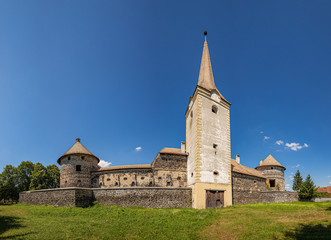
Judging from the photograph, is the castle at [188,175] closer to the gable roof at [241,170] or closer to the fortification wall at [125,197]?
the fortification wall at [125,197]

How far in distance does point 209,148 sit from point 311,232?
13.1 m

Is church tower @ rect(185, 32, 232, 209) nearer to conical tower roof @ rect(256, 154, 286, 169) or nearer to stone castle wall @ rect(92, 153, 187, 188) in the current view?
stone castle wall @ rect(92, 153, 187, 188)

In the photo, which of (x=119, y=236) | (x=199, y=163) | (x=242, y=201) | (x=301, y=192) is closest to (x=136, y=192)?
(x=199, y=163)

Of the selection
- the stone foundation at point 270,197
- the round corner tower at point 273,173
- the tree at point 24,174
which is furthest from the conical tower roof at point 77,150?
the round corner tower at point 273,173

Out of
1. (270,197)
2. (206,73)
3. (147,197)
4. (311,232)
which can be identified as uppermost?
(206,73)

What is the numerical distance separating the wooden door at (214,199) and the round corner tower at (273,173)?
18033 mm

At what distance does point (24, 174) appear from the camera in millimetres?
38500

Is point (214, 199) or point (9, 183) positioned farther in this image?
point (9, 183)

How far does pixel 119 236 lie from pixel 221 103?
20107 mm

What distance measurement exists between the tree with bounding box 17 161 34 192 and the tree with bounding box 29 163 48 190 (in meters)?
2.08

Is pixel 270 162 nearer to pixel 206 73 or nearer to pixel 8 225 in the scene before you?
pixel 206 73

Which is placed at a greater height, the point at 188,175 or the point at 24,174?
the point at 188,175

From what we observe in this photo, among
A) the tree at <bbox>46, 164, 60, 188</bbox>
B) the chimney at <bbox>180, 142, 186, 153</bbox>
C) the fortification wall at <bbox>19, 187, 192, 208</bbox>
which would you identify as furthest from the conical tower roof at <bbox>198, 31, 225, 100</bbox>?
the tree at <bbox>46, 164, 60, 188</bbox>

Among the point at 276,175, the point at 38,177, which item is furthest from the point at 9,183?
the point at 276,175
